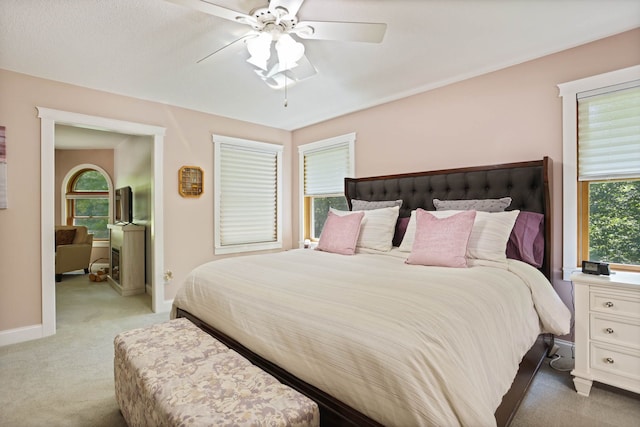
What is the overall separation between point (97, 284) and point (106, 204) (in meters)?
2.40

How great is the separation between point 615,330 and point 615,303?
0.16 metres

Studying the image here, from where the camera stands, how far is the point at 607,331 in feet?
6.23

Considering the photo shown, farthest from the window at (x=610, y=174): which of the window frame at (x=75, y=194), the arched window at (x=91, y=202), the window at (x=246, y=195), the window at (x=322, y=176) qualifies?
the arched window at (x=91, y=202)

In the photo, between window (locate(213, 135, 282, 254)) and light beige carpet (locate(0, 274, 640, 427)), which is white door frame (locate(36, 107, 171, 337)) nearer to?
light beige carpet (locate(0, 274, 640, 427))

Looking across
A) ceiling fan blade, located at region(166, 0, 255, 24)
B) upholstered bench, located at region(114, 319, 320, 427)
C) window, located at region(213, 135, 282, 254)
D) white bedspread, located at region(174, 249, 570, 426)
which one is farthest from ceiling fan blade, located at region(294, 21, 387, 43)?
window, located at region(213, 135, 282, 254)

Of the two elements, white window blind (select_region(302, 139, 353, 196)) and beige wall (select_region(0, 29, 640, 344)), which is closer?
beige wall (select_region(0, 29, 640, 344))

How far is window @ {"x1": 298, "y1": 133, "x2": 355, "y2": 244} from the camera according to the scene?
413 centimetres

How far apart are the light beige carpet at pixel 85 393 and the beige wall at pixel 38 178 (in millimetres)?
497

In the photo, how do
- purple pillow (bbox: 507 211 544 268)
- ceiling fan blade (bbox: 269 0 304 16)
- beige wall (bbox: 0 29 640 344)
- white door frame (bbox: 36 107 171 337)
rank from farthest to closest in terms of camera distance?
white door frame (bbox: 36 107 171 337) < beige wall (bbox: 0 29 640 344) < purple pillow (bbox: 507 211 544 268) < ceiling fan blade (bbox: 269 0 304 16)

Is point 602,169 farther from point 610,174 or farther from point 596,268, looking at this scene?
point 596,268

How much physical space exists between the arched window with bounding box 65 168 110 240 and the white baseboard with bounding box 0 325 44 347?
4.22m

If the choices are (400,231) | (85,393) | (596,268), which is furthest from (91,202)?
(596,268)

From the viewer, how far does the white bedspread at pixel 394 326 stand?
1.00 meters

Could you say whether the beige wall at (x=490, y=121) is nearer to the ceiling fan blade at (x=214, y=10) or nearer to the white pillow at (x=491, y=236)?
the white pillow at (x=491, y=236)
